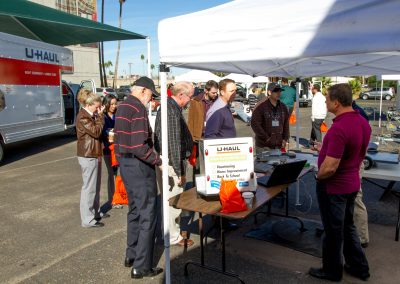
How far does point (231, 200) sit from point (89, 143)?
228cm

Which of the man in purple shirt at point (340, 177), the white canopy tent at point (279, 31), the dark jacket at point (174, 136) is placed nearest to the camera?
the white canopy tent at point (279, 31)

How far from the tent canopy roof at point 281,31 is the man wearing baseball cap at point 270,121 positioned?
2.39m

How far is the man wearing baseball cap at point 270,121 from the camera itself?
208 inches

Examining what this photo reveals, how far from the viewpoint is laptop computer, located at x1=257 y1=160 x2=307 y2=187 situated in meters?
3.53

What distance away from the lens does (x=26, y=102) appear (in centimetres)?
946

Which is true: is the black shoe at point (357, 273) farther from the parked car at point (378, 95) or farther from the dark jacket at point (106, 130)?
the parked car at point (378, 95)

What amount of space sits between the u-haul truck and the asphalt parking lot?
9.94 ft

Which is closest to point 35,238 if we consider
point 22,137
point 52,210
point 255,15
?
point 52,210

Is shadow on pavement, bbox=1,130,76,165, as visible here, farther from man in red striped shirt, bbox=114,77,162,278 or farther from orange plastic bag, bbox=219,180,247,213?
orange plastic bag, bbox=219,180,247,213

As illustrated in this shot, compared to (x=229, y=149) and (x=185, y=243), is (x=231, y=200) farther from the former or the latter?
(x=185, y=243)

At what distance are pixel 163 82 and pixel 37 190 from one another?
4.71 metres

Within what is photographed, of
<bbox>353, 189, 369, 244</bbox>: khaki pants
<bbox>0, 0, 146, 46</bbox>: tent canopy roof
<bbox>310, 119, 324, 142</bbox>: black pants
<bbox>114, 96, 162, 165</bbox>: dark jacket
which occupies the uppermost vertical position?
<bbox>0, 0, 146, 46</bbox>: tent canopy roof

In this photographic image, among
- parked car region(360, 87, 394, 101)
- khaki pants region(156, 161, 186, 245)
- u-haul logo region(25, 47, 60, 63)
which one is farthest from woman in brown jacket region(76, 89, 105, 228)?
parked car region(360, 87, 394, 101)

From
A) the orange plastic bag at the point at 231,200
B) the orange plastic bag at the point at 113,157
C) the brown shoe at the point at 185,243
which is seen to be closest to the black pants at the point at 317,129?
the orange plastic bag at the point at 113,157
